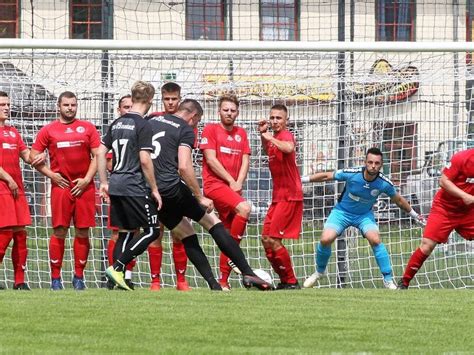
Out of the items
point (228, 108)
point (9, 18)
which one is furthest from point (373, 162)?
point (9, 18)

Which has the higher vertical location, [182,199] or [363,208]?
[182,199]

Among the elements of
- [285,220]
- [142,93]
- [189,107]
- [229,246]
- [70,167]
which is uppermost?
[142,93]

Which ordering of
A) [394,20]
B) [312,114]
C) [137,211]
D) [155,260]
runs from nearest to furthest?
1. [137,211]
2. [155,260]
3. [312,114]
4. [394,20]

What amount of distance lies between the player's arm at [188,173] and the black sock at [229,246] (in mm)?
228

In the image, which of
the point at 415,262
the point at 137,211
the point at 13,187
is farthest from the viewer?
the point at 415,262

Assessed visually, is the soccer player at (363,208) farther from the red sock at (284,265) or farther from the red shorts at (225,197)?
the red shorts at (225,197)

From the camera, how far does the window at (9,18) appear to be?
2069 centimetres

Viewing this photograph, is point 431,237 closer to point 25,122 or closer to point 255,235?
point 255,235

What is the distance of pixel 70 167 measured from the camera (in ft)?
40.4

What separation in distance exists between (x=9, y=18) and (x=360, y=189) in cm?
995

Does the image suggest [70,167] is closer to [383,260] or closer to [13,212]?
[13,212]

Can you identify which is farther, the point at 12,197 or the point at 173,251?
the point at 173,251

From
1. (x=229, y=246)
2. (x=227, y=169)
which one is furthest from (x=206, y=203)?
(x=227, y=169)

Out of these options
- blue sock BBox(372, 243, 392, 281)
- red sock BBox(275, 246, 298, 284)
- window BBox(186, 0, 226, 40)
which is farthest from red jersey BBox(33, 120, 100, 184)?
window BBox(186, 0, 226, 40)
